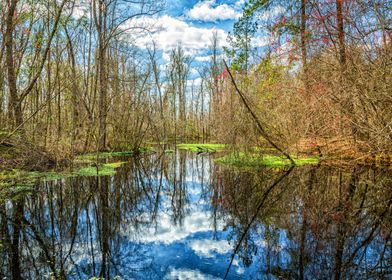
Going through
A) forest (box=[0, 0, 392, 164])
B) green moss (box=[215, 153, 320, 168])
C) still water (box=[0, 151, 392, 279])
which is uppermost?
forest (box=[0, 0, 392, 164])

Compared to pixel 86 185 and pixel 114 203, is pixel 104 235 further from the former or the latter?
pixel 86 185

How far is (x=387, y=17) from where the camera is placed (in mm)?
7051

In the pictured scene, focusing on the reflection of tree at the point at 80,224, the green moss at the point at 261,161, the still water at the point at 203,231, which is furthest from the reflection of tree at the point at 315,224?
the green moss at the point at 261,161

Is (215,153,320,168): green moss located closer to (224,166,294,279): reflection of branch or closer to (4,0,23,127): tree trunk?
(224,166,294,279): reflection of branch

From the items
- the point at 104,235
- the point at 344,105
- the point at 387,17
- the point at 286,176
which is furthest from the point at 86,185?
the point at 387,17

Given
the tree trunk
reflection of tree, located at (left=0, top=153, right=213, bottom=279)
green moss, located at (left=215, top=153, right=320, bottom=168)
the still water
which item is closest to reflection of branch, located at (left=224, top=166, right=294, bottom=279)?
the still water

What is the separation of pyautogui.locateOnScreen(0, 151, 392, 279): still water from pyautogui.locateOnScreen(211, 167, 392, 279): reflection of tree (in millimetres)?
16

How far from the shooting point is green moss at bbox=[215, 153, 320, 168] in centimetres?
1131

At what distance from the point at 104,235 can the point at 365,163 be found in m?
10.6

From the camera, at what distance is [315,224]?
4562mm

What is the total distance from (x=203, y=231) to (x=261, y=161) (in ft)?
23.4

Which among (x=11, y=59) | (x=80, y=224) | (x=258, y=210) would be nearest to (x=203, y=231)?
(x=258, y=210)

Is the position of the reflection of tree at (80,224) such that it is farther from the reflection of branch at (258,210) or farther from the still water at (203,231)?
the reflection of branch at (258,210)

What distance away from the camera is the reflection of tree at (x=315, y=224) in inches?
130
